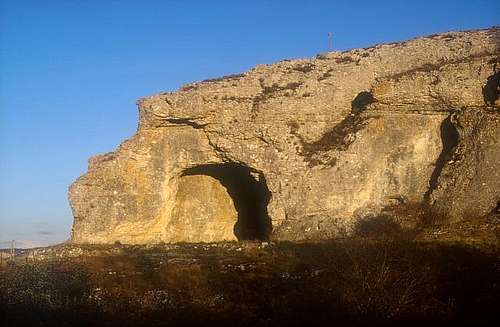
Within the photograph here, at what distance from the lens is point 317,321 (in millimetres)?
9539

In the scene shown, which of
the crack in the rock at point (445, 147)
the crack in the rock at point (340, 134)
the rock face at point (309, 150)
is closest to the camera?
the crack in the rock at point (445, 147)

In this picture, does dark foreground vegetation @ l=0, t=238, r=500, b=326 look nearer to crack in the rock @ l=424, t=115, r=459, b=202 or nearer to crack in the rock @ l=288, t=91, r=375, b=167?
crack in the rock @ l=288, t=91, r=375, b=167

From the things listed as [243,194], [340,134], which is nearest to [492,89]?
[340,134]

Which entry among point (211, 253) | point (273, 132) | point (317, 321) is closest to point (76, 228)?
point (211, 253)

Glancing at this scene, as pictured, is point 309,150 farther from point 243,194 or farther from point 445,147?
point 243,194

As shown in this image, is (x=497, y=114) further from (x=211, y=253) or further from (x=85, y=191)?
(x=85, y=191)

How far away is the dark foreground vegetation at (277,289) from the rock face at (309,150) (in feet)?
13.2

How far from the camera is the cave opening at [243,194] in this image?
74.1 ft

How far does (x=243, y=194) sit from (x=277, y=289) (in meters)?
12.1

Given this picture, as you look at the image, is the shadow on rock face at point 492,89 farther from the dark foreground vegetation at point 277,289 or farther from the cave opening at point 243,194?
the cave opening at point 243,194

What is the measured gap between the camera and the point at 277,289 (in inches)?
468

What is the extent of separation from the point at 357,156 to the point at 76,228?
1063cm

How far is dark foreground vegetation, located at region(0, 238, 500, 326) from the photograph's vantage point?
9.75m

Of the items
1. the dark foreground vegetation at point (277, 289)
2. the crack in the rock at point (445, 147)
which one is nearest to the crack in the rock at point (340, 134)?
the crack in the rock at point (445, 147)
